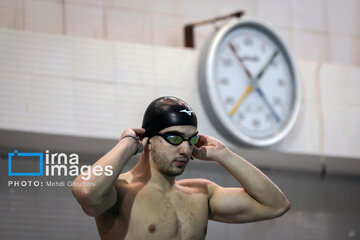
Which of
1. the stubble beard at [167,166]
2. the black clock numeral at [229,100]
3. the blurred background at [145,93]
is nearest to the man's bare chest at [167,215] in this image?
the stubble beard at [167,166]

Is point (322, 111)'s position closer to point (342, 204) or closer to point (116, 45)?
point (342, 204)

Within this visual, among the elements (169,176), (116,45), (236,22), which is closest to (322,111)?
(236,22)

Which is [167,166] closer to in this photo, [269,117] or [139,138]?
[139,138]

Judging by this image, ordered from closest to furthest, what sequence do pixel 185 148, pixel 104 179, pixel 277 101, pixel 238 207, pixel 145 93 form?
1. pixel 104 179
2. pixel 185 148
3. pixel 238 207
4. pixel 145 93
5. pixel 277 101

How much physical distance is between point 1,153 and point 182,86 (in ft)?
4.43

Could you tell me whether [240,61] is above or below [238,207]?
above

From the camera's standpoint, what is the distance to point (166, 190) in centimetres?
421

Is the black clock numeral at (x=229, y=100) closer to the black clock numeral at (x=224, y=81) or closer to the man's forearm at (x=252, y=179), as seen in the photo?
the black clock numeral at (x=224, y=81)

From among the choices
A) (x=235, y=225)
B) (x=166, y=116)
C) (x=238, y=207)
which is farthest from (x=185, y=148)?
(x=235, y=225)

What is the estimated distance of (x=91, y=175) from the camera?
3857 millimetres

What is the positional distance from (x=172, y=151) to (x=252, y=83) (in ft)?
9.71

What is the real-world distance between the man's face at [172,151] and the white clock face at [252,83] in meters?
2.58

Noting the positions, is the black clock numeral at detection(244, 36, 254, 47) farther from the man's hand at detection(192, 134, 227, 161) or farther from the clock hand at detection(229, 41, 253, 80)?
the man's hand at detection(192, 134, 227, 161)

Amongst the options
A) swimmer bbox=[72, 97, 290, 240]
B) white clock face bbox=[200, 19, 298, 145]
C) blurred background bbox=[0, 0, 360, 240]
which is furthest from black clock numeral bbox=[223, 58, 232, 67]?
swimmer bbox=[72, 97, 290, 240]
